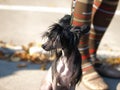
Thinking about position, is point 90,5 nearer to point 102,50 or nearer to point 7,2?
point 102,50

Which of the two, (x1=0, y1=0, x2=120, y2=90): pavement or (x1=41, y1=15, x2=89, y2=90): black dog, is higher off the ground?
(x1=41, y1=15, x2=89, y2=90): black dog

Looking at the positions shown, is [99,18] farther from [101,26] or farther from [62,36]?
[62,36]

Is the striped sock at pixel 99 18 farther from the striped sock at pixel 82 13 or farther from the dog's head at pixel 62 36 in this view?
the dog's head at pixel 62 36

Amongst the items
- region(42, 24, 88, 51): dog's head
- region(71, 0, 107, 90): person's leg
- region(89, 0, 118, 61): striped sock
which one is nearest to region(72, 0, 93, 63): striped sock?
region(71, 0, 107, 90): person's leg

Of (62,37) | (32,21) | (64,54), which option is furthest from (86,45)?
(32,21)

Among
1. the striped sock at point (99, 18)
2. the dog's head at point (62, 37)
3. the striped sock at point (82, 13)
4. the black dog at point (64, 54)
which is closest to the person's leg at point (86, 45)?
the striped sock at point (82, 13)

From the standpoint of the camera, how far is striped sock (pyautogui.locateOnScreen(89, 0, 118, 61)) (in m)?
3.83

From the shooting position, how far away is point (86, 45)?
3.75 metres

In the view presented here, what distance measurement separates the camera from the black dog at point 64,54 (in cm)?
254

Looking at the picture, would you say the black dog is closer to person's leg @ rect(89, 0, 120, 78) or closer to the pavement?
person's leg @ rect(89, 0, 120, 78)

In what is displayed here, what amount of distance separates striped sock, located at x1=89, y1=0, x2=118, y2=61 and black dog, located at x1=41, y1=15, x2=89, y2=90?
1131 millimetres

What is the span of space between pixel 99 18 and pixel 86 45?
350 mm

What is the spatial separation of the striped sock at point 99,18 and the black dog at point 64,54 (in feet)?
3.71

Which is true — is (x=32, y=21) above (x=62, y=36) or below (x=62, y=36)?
below
